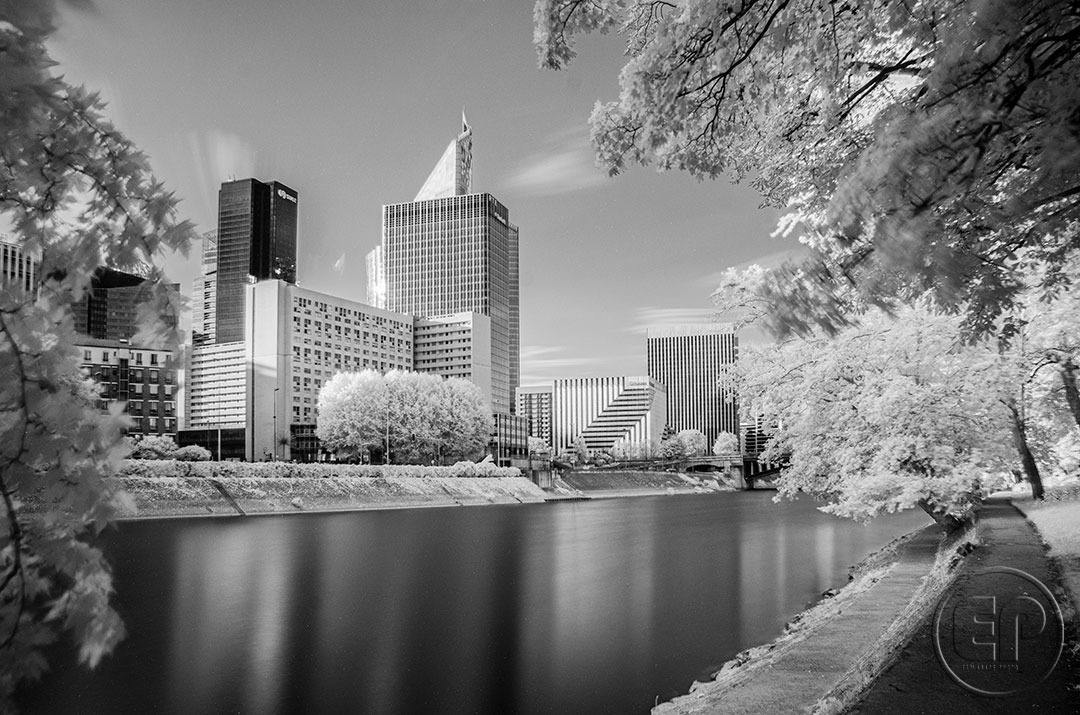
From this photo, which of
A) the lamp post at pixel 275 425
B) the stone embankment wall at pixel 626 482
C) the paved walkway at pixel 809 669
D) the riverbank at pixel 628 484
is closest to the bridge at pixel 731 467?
the riverbank at pixel 628 484

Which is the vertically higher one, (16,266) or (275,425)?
(16,266)

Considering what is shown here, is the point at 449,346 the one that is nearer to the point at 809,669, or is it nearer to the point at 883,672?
the point at 809,669

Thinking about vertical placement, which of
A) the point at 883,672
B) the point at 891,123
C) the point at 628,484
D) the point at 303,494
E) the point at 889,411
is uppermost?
the point at 891,123

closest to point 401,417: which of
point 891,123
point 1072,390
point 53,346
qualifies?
point 1072,390

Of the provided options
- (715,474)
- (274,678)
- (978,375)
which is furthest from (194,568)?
(715,474)

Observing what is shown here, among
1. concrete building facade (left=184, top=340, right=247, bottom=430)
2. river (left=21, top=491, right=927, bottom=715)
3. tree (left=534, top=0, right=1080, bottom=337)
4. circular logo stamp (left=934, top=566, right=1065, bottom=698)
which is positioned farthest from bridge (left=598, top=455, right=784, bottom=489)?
tree (left=534, top=0, right=1080, bottom=337)

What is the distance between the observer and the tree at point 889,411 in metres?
14.5

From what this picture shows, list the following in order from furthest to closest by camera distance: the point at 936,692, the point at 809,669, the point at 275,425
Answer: the point at 275,425 < the point at 809,669 < the point at 936,692

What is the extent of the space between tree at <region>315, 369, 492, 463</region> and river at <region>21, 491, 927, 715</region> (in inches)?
2257

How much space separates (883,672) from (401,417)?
90.5 meters

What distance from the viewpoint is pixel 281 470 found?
59.3m

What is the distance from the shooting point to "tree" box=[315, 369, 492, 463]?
93438mm

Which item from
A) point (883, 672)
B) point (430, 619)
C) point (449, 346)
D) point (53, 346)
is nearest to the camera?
point (53, 346)

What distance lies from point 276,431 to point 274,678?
122 m
